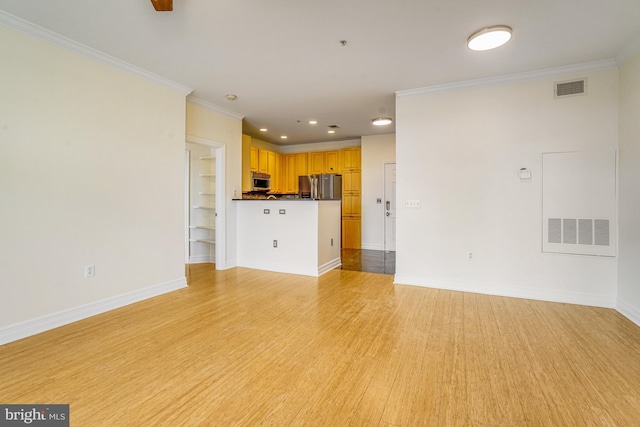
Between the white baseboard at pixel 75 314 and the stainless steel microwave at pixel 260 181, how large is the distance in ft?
11.5

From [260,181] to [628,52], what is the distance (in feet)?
21.0

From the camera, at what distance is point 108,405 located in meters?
1.76

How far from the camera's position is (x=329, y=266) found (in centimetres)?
521

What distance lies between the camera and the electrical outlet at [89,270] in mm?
3112

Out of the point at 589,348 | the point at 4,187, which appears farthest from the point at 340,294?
the point at 4,187

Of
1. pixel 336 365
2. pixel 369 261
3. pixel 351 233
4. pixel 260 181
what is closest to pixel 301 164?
pixel 260 181

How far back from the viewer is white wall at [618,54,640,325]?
9.78 feet

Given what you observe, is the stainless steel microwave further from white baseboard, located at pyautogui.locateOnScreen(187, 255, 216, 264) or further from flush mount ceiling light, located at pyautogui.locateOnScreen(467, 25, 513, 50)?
flush mount ceiling light, located at pyautogui.locateOnScreen(467, 25, 513, 50)

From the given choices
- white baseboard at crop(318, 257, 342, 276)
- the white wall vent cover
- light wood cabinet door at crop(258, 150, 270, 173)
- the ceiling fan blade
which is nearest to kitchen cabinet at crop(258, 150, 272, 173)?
light wood cabinet door at crop(258, 150, 270, 173)

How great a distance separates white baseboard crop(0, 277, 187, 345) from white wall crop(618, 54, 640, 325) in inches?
208

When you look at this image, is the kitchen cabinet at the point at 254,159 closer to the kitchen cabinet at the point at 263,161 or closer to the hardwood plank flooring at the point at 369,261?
the kitchen cabinet at the point at 263,161

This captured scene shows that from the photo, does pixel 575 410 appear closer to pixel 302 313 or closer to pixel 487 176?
pixel 302 313

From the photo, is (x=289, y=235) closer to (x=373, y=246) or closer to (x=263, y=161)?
(x=373, y=246)

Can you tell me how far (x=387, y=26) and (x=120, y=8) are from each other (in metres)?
2.25
